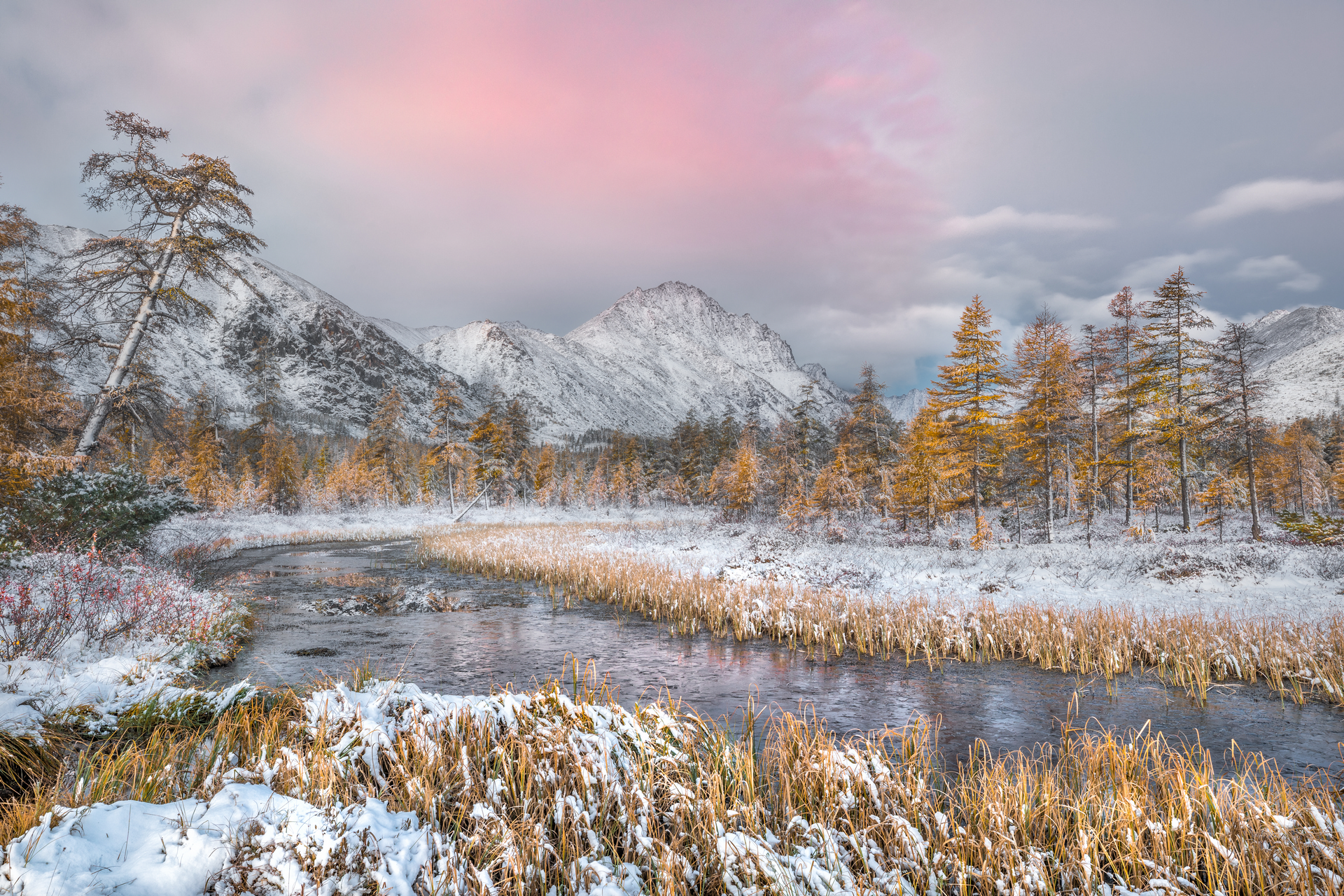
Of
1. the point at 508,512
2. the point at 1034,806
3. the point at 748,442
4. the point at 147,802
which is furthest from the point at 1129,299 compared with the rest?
the point at 508,512

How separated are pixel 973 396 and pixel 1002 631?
1782cm

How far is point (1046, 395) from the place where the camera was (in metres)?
26.2

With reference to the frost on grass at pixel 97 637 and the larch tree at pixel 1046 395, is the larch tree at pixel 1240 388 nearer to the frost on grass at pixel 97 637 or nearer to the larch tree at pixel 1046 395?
the larch tree at pixel 1046 395

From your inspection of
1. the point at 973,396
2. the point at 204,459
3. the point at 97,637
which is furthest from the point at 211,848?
the point at 204,459

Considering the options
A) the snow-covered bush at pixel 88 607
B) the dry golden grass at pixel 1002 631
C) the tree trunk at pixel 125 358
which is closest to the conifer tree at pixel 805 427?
the dry golden grass at pixel 1002 631

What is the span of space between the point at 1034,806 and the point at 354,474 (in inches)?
2464

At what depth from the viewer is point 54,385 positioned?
1952cm

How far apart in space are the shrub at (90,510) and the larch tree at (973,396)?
30420 millimetres

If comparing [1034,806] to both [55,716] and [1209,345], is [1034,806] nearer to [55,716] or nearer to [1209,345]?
[55,716]

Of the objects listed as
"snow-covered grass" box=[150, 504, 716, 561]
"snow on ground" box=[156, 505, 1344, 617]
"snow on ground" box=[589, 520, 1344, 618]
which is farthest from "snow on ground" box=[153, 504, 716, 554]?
"snow on ground" box=[589, 520, 1344, 618]

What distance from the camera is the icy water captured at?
776 centimetres

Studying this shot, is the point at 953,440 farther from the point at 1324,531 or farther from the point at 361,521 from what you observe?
the point at 361,521

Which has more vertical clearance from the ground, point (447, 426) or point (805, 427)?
point (447, 426)

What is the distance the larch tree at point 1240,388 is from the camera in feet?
81.6
